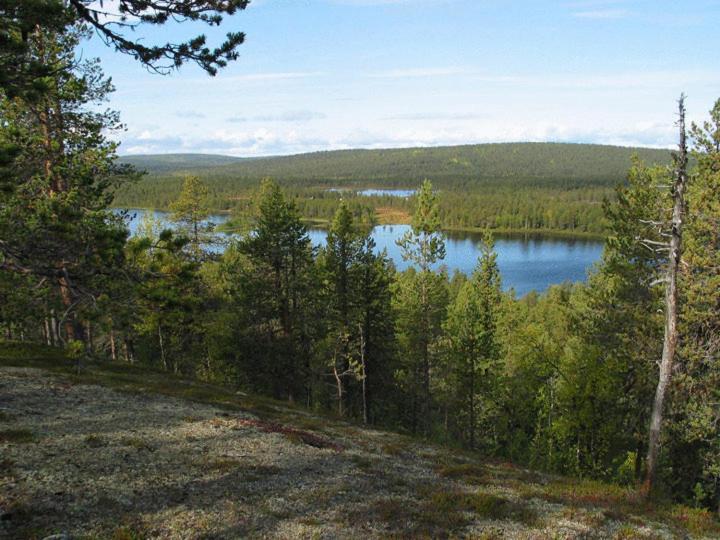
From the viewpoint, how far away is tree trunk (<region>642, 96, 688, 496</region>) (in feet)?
45.6

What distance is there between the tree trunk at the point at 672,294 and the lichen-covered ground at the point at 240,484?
1.66 meters

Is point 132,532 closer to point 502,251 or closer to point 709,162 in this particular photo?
point 709,162

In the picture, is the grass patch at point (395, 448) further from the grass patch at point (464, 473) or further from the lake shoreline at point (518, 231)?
the lake shoreline at point (518, 231)

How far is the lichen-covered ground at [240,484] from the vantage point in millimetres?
9844

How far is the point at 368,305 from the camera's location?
27891 millimetres

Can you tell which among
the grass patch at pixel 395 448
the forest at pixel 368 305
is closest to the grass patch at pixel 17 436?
the forest at pixel 368 305

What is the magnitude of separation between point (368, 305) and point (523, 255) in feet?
385

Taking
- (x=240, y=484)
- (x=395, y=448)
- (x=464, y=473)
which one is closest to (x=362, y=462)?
(x=395, y=448)

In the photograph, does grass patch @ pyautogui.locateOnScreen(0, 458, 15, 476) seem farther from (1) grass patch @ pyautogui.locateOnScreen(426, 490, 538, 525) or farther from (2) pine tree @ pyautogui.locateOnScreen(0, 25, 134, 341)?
(1) grass patch @ pyautogui.locateOnScreen(426, 490, 538, 525)

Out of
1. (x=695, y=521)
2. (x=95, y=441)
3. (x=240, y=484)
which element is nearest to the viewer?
(x=240, y=484)

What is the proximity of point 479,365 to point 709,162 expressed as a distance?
14.9m

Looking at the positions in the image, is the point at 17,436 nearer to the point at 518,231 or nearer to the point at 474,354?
the point at 474,354

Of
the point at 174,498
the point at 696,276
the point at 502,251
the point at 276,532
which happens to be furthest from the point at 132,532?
the point at 502,251

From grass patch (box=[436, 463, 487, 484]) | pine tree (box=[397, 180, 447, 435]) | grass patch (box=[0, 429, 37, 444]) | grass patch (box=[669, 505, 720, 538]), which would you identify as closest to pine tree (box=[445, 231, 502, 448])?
pine tree (box=[397, 180, 447, 435])
